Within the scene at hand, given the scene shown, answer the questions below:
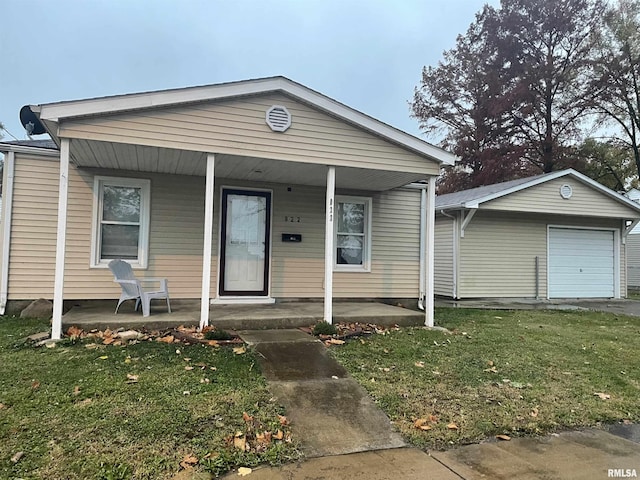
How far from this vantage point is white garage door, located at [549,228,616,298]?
12414 millimetres

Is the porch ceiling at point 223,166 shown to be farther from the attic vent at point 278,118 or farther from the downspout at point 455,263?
the downspout at point 455,263

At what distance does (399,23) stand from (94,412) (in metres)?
31.4

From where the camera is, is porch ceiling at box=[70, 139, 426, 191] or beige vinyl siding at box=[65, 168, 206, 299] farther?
beige vinyl siding at box=[65, 168, 206, 299]

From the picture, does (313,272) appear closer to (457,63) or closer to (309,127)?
(309,127)

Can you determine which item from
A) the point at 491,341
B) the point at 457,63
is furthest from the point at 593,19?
the point at 491,341

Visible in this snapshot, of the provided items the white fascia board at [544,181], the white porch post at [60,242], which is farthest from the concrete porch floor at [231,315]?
the white fascia board at [544,181]

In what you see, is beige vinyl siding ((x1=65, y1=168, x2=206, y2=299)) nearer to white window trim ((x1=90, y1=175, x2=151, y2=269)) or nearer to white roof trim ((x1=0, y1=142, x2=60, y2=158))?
white window trim ((x1=90, y1=175, x2=151, y2=269))

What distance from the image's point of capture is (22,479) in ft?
7.51

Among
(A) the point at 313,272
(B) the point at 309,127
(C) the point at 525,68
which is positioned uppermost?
(C) the point at 525,68

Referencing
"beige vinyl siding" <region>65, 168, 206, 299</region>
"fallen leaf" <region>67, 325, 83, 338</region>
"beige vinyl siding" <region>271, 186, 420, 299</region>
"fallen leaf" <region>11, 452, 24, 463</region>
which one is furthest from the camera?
"beige vinyl siding" <region>271, 186, 420, 299</region>

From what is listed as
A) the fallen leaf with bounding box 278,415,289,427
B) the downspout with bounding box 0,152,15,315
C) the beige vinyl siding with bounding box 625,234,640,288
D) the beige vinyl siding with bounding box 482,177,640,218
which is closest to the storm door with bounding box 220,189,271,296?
the downspout with bounding box 0,152,15,315

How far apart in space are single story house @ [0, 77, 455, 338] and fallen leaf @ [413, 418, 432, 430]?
3.05 meters

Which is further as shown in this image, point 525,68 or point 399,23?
point 399,23

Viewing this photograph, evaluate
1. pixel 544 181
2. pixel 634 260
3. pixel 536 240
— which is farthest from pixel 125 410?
pixel 634 260
